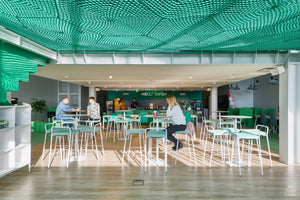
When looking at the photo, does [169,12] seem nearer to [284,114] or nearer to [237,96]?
[284,114]

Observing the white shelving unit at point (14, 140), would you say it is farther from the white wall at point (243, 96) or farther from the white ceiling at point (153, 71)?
the white wall at point (243, 96)

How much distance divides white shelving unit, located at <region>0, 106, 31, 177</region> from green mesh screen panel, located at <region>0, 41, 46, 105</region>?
0.36 metres

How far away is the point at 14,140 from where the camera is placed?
3771 millimetres

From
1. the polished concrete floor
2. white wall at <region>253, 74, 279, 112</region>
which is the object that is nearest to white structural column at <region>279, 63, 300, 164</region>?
the polished concrete floor

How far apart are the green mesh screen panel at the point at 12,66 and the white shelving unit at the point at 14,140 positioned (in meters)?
0.36

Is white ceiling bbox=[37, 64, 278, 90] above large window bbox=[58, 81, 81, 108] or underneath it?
above

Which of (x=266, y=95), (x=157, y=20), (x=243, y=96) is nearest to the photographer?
(x=157, y=20)

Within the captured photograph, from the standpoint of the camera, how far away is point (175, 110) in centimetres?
470

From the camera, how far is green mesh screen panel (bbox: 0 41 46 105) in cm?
379

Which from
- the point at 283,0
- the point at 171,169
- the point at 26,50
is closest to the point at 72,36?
the point at 26,50

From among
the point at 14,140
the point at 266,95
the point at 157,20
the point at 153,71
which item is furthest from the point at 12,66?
the point at 266,95

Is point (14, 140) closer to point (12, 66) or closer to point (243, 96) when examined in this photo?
point (12, 66)

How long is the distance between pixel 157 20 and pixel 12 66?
3303 mm

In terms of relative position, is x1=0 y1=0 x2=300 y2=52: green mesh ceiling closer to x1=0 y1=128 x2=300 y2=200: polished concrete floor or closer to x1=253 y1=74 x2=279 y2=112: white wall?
x1=0 y1=128 x2=300 y2=200: polished concrete floor
